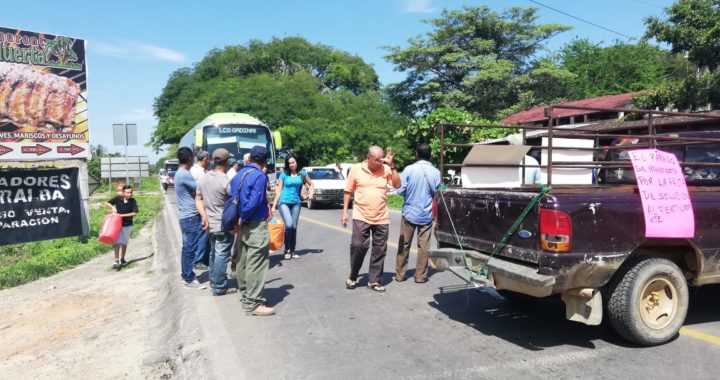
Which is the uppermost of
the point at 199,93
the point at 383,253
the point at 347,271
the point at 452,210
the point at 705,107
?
the point at 199,93

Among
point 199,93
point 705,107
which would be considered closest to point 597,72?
point 705,107

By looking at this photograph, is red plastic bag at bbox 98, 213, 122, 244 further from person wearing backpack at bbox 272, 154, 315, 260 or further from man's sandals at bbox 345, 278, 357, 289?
man's sandals at bbox 345, 278, 357, 289

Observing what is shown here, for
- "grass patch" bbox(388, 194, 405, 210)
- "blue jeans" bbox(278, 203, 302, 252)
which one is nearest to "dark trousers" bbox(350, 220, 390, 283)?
"blue jeans" bbox(278, 203, 302, 252)

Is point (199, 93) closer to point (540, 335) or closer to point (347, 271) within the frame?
point (347, 271)

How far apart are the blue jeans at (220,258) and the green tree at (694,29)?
18.1 m

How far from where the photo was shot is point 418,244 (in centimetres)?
677

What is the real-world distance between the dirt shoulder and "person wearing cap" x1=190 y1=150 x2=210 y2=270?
0.56 meters

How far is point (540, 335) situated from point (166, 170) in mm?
40618

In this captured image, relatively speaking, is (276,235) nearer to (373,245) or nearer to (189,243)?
(189,243)

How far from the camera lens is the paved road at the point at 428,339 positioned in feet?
13.2

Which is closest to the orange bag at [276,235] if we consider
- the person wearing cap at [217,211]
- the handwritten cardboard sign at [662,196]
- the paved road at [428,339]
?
the paved road at [428,339]

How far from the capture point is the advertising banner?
10.0 m

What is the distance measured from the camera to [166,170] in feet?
137

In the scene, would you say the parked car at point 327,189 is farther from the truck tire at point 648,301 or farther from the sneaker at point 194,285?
the truck tire at point 648,301
